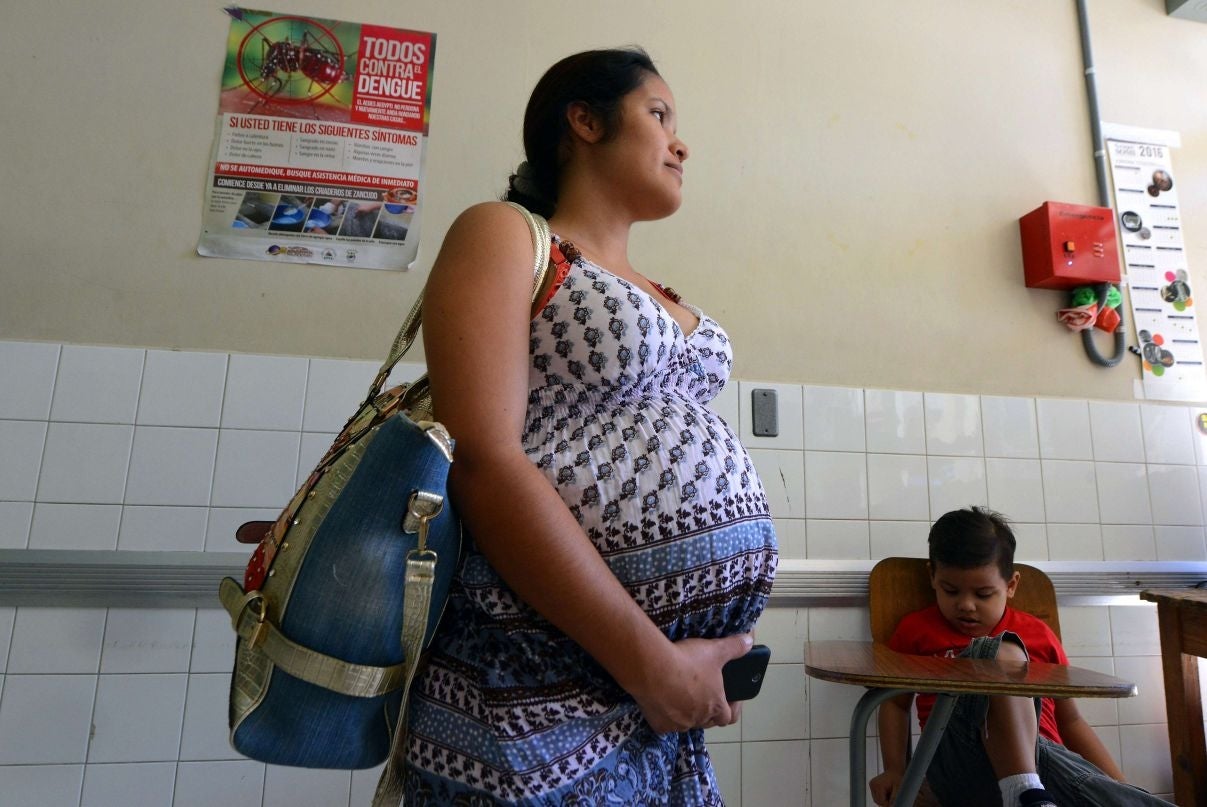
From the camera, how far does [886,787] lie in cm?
168

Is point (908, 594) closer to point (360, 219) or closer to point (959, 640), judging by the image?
point (959, 640)

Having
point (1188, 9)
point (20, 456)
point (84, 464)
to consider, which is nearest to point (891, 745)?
point (84, 464)

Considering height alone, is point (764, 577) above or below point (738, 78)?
below

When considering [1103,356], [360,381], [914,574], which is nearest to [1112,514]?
[1103,356]

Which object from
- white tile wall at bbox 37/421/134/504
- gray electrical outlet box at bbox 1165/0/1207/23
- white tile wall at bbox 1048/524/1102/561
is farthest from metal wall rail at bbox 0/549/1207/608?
gray electrical outlet box at bbox 1165/0/1207/23

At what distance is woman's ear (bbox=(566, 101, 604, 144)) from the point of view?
3.09 ft

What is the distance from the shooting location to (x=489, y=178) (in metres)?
2.00

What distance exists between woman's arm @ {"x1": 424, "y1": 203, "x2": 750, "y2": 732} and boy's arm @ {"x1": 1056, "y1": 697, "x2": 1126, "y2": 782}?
1544 millimetres

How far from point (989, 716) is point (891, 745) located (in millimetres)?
300

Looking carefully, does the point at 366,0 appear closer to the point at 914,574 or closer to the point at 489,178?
the point at 489,178

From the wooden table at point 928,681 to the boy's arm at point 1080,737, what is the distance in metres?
0.54

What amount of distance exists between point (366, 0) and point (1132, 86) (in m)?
2.43

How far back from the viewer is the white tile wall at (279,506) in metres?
1.61

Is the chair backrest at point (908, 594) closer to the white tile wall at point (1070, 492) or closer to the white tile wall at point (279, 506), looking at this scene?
the white tile wall at point (279, 506)
